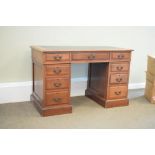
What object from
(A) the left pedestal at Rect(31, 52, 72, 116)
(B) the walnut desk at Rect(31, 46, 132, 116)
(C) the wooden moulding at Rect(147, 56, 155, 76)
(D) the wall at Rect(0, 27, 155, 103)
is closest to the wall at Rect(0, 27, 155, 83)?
(D) the wall at Rect(0, 27, 155, 103)

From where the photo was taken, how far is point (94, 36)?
133 inches

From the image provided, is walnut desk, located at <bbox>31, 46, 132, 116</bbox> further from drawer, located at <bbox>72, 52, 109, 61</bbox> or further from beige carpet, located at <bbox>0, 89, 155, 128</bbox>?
beige carpet, located at <bbox>0, 89, 155, 128</bbox>

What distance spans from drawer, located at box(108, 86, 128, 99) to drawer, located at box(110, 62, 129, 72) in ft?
0.72

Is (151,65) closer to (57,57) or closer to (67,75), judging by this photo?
(67,75)

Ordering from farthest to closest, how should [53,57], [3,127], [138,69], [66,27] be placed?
[138,69], [66,27], [53,57], [3,127]

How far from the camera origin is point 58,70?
8.48 ft

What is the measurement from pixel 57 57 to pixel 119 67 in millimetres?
831

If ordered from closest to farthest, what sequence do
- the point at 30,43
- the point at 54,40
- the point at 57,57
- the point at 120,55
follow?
the point at 57,57 < the point at 120,55 < the point at 30,43 < the point at 54,40

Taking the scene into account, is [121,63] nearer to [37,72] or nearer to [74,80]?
[74,80]

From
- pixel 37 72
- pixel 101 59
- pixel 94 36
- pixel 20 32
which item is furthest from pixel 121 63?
pixel 20 32

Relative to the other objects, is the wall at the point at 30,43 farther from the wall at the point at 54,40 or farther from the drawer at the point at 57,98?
the drawer at the point at 57,98

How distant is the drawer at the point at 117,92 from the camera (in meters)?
2.93

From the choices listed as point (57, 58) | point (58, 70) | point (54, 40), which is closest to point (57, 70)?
point (58, 70)

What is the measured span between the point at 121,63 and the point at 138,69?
1131 mm
